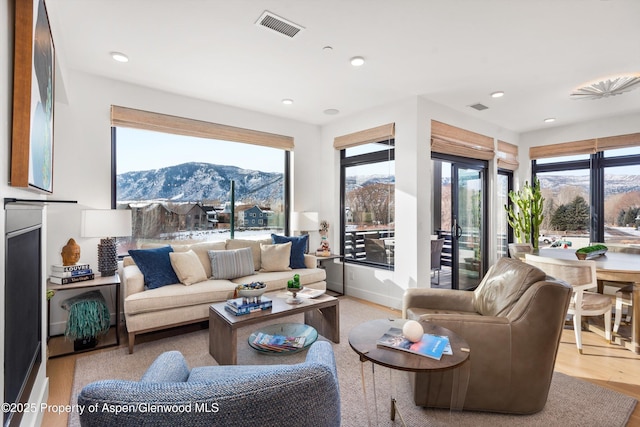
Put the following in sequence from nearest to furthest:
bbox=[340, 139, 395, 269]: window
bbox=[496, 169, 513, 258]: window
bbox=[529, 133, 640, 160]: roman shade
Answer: bbox=[340, 139, 395, 269]: window, bbox=[529, 133, 640, 160]: roman shade, bbox=[496, 169, 513, 258]: window

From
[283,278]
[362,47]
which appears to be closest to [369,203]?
[283,278]

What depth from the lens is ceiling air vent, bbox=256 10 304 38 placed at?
235 centimetres

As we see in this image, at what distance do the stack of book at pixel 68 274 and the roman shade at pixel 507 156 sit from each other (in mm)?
5823

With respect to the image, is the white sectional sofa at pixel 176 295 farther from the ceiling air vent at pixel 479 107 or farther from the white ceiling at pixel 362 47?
the ceiling air vent at pixel 479 107

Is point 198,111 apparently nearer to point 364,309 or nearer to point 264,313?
point 264,313

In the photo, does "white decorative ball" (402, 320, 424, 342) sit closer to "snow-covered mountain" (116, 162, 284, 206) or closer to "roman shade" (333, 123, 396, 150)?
"roman shade" (333, 123, 396, 150)

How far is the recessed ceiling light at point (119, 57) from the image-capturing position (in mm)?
2906

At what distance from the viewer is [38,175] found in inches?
60.7

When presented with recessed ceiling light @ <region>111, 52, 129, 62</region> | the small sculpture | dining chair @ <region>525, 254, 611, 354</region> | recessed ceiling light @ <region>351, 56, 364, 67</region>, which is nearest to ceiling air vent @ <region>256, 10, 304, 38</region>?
recessed ceiling light @ <region>351, 56, 364, 67</region>

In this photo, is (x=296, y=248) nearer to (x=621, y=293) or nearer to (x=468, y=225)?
(x=468, y=225)

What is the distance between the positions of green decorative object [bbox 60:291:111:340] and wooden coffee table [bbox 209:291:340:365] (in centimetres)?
104

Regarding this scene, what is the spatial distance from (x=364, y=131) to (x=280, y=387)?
4147 mm

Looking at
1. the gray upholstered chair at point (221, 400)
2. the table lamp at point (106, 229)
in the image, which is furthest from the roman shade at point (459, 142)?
the gray upholstered chair at point (221, 400)

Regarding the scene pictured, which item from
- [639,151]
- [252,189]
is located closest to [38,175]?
[252,189]
